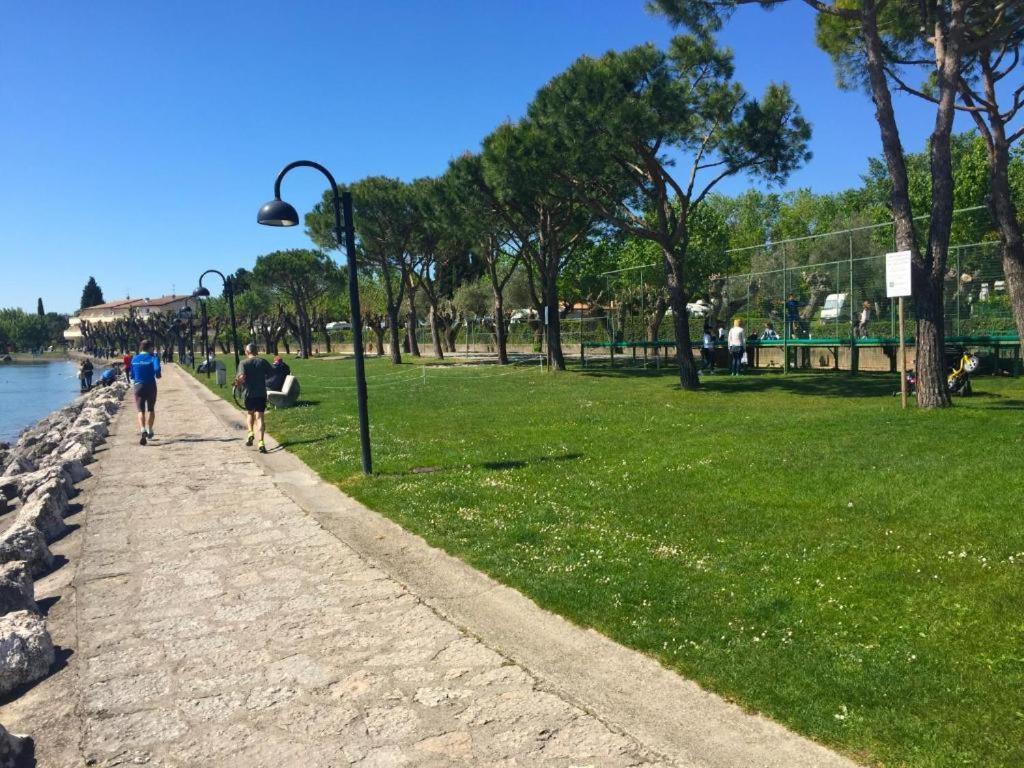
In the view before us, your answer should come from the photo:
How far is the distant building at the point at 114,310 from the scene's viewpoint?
13012 cm

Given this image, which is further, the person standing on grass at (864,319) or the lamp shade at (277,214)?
the person standing on grass at (864,319)

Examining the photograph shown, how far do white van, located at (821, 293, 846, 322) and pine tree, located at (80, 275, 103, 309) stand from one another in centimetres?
16239

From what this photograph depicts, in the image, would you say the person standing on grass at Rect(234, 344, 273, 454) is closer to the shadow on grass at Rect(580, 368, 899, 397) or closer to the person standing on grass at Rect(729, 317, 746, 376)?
the shadow on grass at Rect(580, 368, 899, 397)

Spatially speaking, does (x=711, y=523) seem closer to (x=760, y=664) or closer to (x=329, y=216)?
(x=760, y=664)

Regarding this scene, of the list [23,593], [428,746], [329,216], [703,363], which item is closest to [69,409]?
[329,216]

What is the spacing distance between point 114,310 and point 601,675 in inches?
6046

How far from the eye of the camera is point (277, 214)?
896cm

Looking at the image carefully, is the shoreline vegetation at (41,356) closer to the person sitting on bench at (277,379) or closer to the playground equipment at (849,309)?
the person sitting on bench at (277,379)

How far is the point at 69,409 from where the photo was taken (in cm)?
3033

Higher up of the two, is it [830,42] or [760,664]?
[830,42]

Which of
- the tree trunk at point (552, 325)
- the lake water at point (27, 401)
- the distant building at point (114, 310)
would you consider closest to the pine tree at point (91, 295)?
the distant building at point (114, 310)

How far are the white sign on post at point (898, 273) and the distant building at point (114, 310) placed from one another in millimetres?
125875

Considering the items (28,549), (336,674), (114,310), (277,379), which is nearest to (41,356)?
(114,310)

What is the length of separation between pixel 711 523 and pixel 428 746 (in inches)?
145
